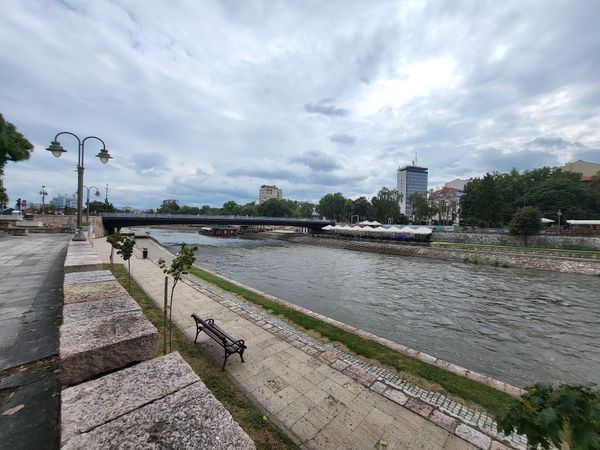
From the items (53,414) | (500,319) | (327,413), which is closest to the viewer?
(53,414)

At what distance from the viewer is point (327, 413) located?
477cm

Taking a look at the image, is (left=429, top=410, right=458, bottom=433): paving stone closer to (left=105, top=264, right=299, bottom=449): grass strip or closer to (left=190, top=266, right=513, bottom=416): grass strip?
(left=190, top=266, right=513, bottom=416): grass strip

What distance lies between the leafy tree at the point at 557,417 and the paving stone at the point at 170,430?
7.24 ft

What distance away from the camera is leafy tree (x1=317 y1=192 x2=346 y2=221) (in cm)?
11344

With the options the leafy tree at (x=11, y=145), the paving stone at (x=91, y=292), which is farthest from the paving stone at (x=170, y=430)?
the leafy tree at (x=11, y=145)

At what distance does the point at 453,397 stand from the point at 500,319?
1039 centimetres

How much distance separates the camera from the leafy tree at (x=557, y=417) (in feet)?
6.28

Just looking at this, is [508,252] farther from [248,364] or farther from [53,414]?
[53,414]

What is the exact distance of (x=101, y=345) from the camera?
3393mm

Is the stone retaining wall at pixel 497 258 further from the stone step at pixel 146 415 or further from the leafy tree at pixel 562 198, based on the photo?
the stone step at pixel 146 415

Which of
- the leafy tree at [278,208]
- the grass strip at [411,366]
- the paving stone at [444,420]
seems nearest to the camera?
the paving stone at [444,420]

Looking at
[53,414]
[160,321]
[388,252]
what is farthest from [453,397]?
[388,252]

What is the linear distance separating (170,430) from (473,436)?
15.9 feet

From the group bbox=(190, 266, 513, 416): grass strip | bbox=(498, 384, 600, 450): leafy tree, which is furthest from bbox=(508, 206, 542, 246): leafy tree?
bbox=(498, 384, 600, 450): leafy tree
